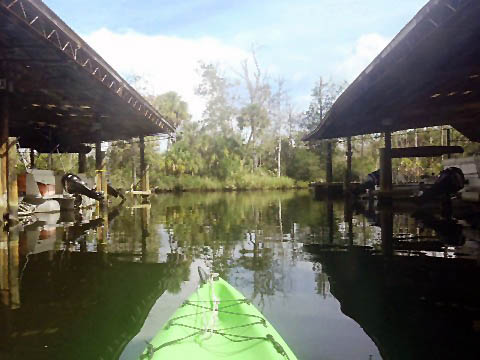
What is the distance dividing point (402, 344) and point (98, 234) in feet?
28.0

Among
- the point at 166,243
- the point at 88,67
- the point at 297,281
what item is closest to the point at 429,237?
the point at 297,281

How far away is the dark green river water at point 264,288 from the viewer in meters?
3.98

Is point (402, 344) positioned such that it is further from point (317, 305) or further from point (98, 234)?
point (98, 234)

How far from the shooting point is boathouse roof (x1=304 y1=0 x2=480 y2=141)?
244 inches

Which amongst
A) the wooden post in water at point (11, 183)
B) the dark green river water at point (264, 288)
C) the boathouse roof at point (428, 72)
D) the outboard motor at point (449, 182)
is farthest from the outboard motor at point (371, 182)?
the wooden post in water at point (11, 183)

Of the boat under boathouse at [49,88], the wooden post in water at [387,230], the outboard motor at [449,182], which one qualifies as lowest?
the wooden post in water at [387,230]

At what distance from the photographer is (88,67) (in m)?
10.6

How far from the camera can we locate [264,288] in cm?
575

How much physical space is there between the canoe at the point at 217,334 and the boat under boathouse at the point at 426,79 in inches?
178

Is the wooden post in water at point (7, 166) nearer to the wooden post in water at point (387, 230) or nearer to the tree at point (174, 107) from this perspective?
the wooden post in water at point (387, 230)

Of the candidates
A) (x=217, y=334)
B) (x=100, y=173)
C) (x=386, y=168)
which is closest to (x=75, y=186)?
(x=100, y=173)

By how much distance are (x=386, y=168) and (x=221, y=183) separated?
2528 centimetres

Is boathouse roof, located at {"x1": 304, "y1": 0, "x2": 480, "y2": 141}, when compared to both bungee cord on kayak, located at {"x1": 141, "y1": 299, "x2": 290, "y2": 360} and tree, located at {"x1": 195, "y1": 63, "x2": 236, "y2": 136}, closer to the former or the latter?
bungee cord on kayak, located at {"x1": 141, "y1": 299, "x2": 290, "y2": 360}

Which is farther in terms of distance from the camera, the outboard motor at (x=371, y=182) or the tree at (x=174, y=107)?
the tree at (x=174, y=107)
